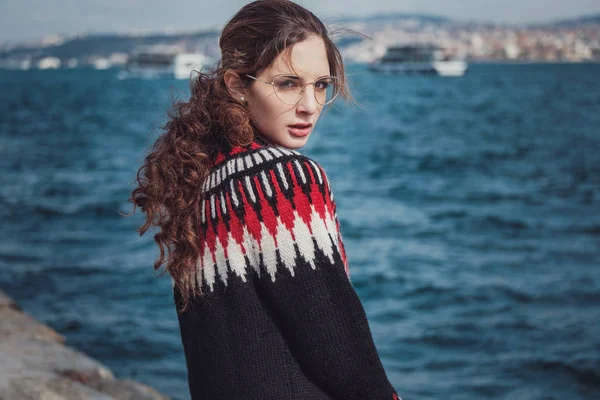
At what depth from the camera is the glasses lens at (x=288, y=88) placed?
5.52 feet

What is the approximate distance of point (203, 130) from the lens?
168cm

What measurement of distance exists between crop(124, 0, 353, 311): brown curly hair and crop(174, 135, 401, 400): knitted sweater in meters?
0.03

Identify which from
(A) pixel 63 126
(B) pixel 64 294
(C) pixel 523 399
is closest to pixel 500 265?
(C) pixel 523 399

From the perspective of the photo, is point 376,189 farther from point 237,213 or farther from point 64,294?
point 237,213

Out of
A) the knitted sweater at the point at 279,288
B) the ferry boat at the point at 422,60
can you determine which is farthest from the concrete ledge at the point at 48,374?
the ferry boat at the point at 422,60

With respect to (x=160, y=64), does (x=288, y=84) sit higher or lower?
lower

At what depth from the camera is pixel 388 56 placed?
303 ft

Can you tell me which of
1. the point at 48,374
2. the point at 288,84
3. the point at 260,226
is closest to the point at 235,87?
the point at 288,84

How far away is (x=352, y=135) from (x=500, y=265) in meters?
20.0

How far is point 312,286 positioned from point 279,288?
2.6 inches

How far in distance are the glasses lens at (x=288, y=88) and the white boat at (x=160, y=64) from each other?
301ft

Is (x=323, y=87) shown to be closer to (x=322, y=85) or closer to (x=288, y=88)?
(x=322, y=85)

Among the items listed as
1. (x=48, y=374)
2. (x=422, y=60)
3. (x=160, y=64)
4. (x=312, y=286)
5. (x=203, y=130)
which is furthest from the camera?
(x=160, y=64)

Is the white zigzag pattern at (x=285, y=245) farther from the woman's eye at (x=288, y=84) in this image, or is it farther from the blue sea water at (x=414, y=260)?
the blue sea water at (x=414, y=260)
